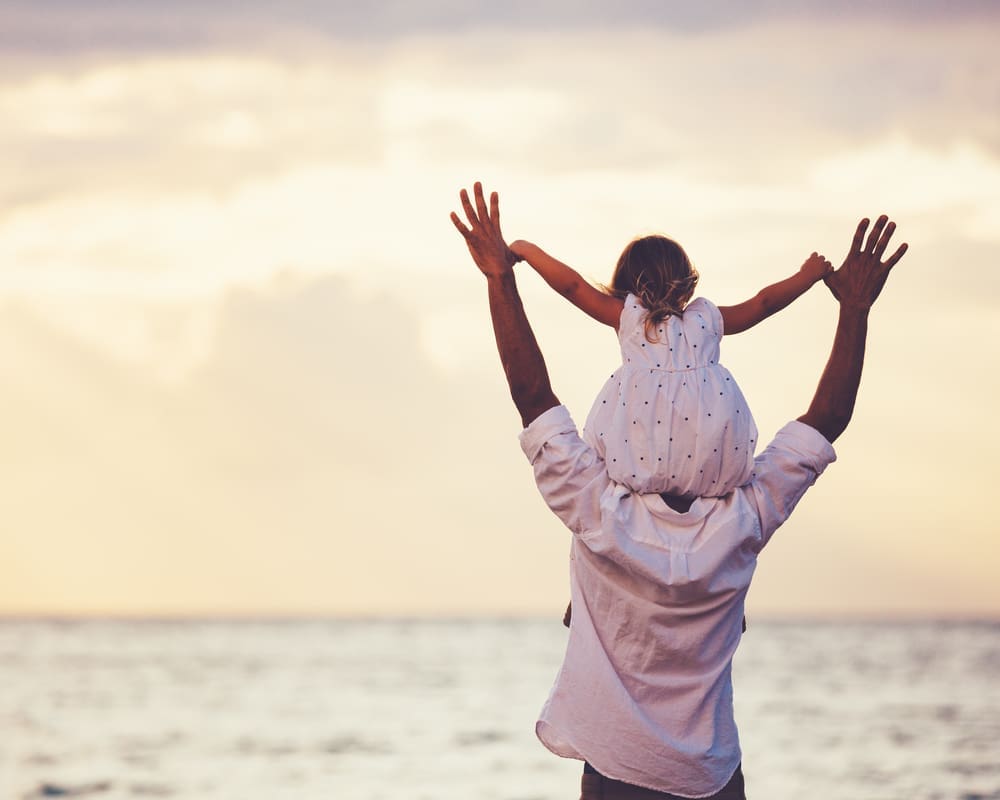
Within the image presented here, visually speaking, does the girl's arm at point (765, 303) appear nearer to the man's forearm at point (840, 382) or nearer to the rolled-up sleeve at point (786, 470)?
the man's forearm at point (840, 382)

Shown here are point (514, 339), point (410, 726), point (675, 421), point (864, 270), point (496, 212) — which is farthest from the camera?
point (410, 726)

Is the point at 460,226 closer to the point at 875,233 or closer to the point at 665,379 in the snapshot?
the point at 665,379

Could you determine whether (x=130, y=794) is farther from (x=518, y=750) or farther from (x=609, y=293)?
(x=609, y=293)

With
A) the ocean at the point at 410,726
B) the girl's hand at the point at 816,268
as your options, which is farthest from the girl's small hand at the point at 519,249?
the ocean at the point at 410,726

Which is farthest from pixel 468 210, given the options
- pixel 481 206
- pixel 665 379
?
pixel 665 379

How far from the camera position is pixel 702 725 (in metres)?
3.06

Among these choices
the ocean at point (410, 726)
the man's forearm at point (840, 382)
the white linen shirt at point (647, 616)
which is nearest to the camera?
the white linen shirt at point (647, 616)

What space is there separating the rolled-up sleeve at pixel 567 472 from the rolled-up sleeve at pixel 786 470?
32 centimetres

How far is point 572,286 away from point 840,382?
60 centimetres

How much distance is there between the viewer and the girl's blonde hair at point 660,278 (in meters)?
3.15

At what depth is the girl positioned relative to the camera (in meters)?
3.03

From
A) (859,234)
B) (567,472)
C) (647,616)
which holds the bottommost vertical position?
(647,616)

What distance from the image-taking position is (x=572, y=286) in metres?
3.26

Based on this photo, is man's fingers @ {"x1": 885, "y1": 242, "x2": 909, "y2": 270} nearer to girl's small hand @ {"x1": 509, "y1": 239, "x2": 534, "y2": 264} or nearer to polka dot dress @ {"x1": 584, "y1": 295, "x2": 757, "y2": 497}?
polka dot dress @ {"x1": 584, "y1": 295, "x2": 757, "y2": 497}
